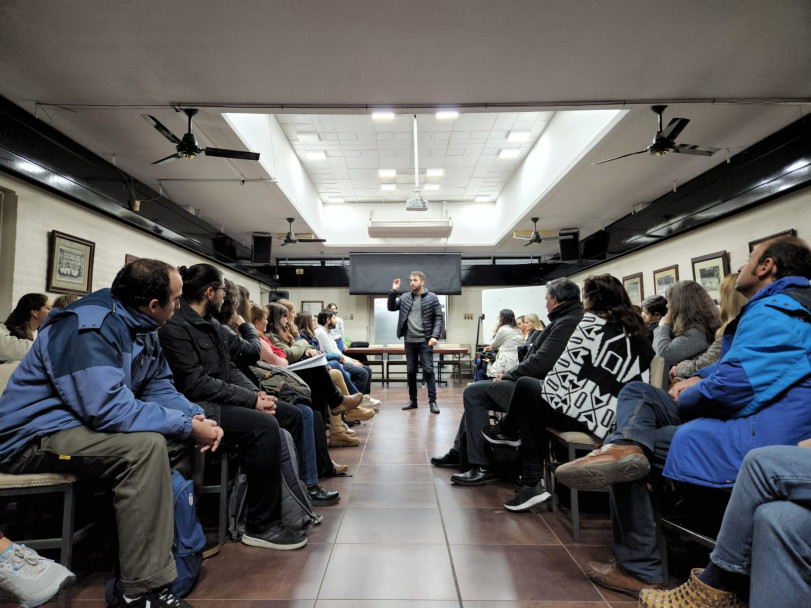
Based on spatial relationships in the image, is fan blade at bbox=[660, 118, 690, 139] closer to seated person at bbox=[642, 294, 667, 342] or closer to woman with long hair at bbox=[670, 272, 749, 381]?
seated person at bbox=[642, 294, 667, 342]

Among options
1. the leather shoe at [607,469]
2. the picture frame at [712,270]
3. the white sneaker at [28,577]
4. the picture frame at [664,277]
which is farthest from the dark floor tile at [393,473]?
the picture frame at [664,277]

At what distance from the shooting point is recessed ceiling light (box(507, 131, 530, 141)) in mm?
6520

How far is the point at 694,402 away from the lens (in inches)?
57.8

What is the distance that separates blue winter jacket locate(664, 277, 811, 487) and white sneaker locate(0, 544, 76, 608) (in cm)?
188

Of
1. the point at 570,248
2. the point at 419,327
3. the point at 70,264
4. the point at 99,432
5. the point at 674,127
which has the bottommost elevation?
the point at 99,432

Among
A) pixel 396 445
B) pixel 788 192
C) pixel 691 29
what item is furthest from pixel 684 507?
pixel 788 192

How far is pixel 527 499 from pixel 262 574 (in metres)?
1.33

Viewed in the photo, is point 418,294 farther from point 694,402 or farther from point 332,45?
point 694,402

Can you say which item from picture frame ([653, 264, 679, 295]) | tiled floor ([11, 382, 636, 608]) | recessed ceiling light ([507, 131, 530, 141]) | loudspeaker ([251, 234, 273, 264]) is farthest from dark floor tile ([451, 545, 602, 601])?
loudspeaker ([251, 234, 273, 264])

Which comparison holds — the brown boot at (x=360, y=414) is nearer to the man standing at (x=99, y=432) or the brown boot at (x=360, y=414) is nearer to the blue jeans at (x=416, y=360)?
the blue jeans at (x=416, y=360)

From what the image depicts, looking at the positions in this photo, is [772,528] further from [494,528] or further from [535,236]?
[535,236]

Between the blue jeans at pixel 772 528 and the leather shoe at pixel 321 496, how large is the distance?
1.80 m

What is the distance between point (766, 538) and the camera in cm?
105

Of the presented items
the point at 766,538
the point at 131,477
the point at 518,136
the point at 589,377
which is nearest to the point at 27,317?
the point at 131,477
